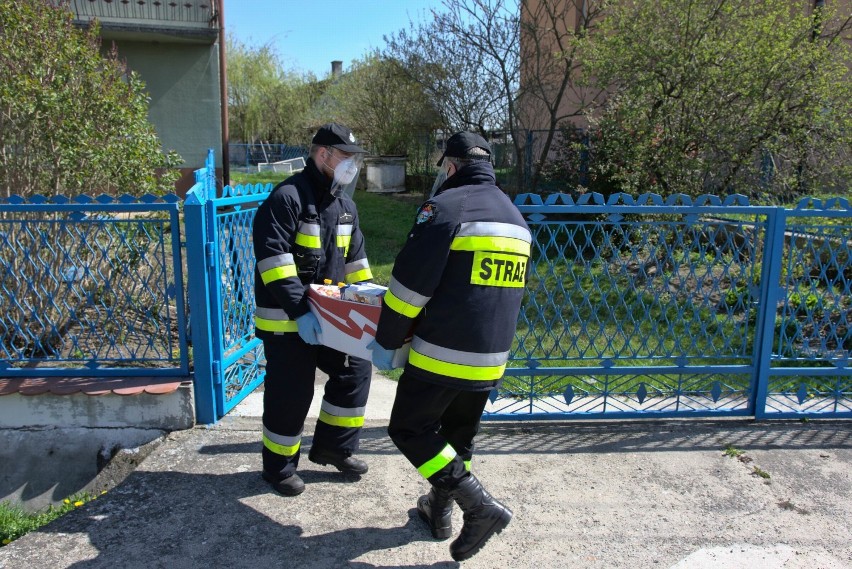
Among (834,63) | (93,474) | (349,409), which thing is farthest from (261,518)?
(834,63)

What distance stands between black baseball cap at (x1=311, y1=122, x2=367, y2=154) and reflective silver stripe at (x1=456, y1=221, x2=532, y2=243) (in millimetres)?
964

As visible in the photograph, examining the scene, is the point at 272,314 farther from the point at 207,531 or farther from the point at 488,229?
the point at 488,229

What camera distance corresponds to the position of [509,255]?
2.40 meters

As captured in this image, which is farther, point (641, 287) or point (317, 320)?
point (641, 287)

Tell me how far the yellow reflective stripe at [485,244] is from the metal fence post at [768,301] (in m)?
2.20

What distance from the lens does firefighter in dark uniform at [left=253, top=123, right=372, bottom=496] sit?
2.84 metres

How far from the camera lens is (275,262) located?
2809mm

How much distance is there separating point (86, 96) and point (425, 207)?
3.68m

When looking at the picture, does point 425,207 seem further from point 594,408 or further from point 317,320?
point 594,408

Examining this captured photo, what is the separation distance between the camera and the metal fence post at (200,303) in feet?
11.5

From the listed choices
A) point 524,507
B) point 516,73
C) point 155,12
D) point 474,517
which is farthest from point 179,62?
point 474,517

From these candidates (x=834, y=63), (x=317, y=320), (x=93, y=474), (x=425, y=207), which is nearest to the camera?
(x=425, y=207)

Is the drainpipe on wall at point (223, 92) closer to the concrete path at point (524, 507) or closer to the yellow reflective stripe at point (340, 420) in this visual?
the concrete path at point (524, 507)

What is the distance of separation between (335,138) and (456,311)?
45.3 inches
